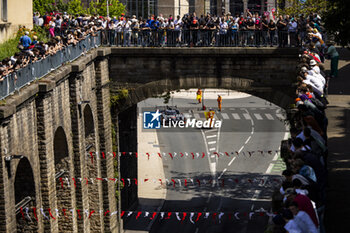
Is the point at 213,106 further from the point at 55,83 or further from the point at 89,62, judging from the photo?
the point at 55,83

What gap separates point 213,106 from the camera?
8544 cm

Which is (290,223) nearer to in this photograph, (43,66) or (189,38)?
(43,66)

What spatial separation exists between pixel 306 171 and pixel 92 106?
972 inches

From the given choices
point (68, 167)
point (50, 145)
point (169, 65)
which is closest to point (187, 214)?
point (169, 65)

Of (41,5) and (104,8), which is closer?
(41,5)

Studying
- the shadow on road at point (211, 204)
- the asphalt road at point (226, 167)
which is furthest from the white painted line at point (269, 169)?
the shadow on road at point (211, 204)

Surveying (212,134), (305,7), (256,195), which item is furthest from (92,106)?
(305,7)

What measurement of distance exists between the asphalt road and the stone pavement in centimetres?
782

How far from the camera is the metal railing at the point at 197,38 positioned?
139ft

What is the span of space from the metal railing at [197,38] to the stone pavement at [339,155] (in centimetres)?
330

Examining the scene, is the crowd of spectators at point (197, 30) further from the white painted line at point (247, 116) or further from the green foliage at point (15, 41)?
the white painted line at point (247, 116)

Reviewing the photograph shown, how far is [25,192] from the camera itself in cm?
3159

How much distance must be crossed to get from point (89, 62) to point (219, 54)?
23.1 ft

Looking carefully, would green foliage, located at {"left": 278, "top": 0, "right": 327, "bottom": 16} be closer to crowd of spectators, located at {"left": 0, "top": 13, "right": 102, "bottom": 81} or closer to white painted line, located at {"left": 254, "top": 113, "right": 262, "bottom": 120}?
white painted line, located at {"left": 254, "top": 113, "right": 262, "bottom": 120}
